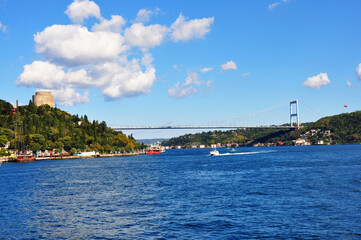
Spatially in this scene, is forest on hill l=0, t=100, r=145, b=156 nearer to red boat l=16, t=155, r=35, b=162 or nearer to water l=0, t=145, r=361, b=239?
red boat l=16, t=155, r=35, b=162

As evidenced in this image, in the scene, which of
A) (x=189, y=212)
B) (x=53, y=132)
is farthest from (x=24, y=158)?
(x=189, y=212)

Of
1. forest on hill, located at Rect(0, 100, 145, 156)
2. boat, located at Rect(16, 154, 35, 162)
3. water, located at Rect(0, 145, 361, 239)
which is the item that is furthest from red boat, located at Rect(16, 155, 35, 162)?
water, located at Rect(0, 145, 361, 239)

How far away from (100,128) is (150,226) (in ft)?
500

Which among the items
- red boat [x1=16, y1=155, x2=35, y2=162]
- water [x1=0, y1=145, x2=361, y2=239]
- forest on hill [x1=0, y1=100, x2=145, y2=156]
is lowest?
red boat [x1=16, y1=155, x2=35, y2=162]

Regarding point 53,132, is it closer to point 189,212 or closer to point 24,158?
point 24,158

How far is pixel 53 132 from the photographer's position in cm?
14562

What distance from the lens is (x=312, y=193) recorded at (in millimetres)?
31922

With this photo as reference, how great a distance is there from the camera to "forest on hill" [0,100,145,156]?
12850 centimetres

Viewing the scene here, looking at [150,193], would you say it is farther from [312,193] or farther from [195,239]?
[195,239]

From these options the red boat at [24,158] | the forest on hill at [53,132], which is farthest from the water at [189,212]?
the forest on hill at [53,132]

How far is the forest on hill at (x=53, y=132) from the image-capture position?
422 feet

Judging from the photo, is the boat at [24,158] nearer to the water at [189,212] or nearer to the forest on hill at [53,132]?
the forest on hill at [53,132]

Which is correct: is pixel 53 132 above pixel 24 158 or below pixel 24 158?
above

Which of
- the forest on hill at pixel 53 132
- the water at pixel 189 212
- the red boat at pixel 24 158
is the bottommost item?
the red boat at pixel 24 158
